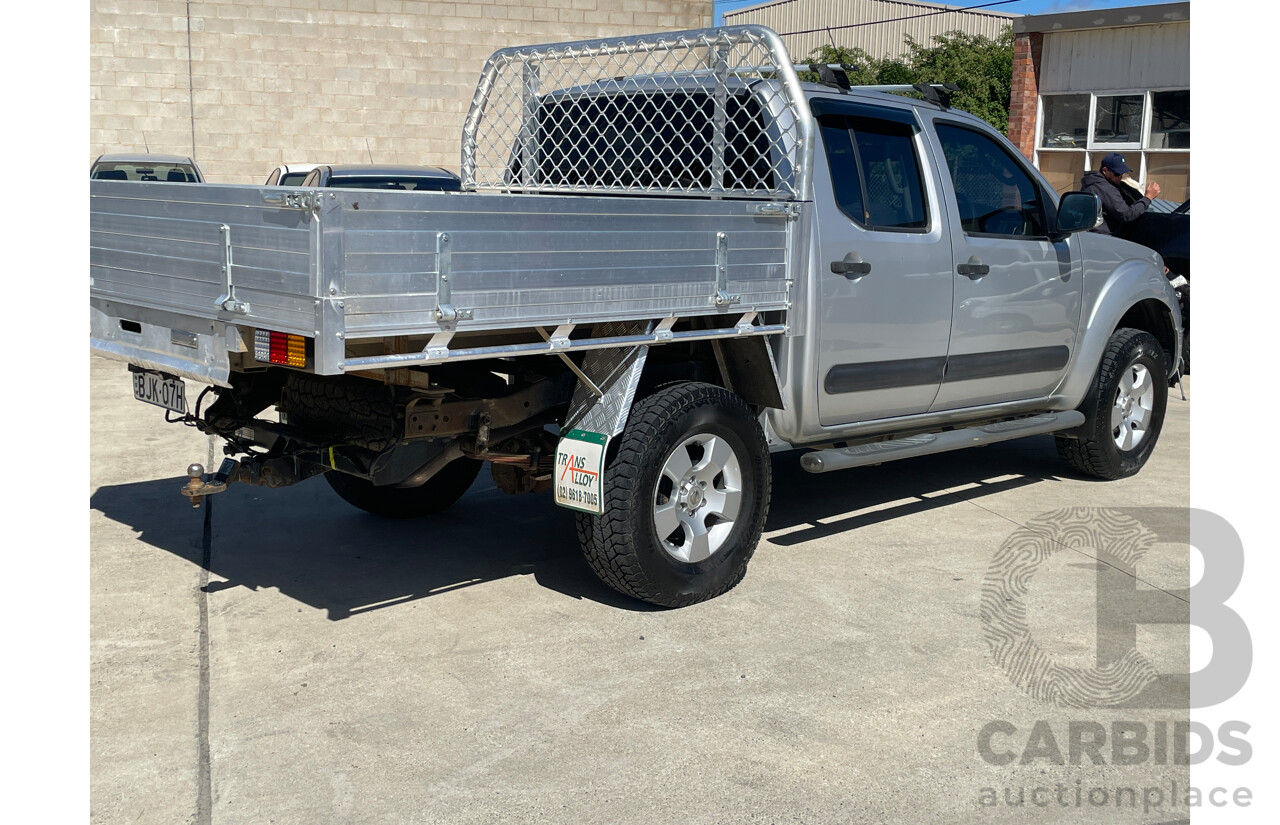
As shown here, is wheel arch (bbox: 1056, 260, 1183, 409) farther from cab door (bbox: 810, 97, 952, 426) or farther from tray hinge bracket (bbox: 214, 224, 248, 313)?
tray hinge bracket (bbox: 214, 224, 248, 313)

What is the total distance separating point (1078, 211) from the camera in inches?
247

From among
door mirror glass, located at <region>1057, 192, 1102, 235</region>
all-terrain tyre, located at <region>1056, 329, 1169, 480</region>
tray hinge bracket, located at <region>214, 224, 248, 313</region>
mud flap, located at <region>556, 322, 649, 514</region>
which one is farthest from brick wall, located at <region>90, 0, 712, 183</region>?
tray hinge bracket, located at <region>214, 224, 248, 313</region>

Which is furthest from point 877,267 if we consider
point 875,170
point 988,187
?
point 988,187

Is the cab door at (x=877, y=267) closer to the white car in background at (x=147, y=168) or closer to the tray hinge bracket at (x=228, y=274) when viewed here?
the tray hinge bracket at (x=228, y=274)

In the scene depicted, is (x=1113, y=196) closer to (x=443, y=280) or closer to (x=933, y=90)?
(x=933, y=90)

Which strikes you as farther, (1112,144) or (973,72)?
(973,72)

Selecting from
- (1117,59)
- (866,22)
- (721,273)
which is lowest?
(721,273)

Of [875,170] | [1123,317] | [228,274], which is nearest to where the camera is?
[228,274]

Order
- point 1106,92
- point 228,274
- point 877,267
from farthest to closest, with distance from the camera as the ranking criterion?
point 1106,92 < point 877,267 < point 228,274

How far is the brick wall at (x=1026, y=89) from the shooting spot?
1788 centimetres

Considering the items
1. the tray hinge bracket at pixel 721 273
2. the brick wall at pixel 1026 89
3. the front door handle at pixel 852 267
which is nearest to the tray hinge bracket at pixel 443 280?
the tray hinge bracket at pixel 721 273

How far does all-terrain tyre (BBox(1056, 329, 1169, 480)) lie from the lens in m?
7.08

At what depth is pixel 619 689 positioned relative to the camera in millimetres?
4199

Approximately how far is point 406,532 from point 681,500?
1.76m
